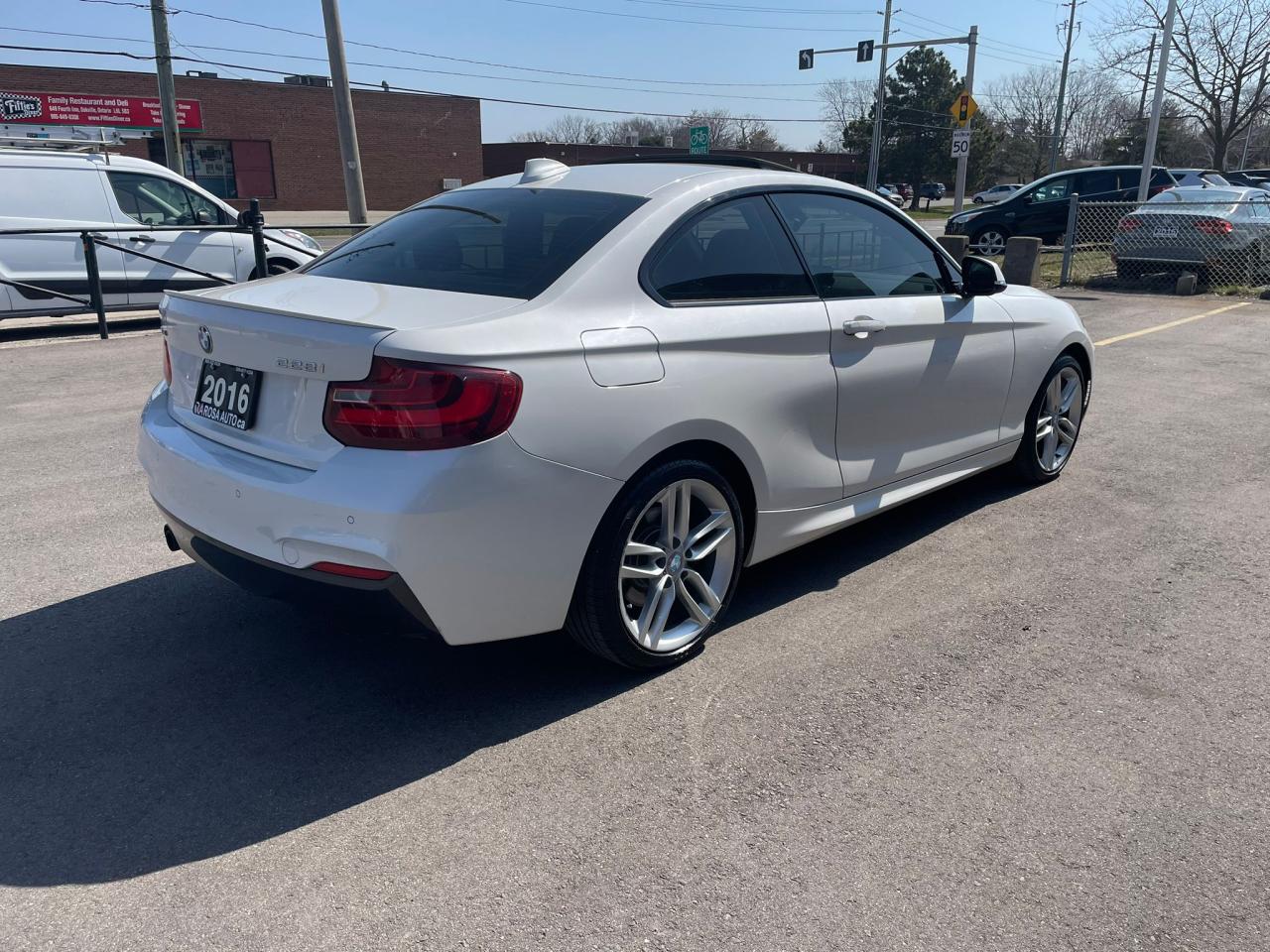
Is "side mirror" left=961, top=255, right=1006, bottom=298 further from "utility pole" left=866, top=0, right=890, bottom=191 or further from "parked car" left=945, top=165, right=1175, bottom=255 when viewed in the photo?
"utility pole" left=866, top=0, right=890, bottom=191

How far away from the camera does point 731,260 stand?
12.1 ft

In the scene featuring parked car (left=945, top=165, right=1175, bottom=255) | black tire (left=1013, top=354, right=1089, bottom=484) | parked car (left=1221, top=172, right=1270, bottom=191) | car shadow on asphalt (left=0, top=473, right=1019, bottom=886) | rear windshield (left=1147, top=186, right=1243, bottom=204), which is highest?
parked car (left=1221, top=172, right=1270, bottom=191)

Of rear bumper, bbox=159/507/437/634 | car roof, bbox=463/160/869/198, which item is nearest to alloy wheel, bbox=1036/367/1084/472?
car roof, bbox=463/160/869/198

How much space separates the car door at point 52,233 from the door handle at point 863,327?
9.72m

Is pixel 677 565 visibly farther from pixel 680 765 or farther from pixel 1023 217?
pixel 1023 217

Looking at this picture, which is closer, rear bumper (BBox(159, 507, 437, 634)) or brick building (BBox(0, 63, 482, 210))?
rear bumper (BBox(159, 507, 437, 634))

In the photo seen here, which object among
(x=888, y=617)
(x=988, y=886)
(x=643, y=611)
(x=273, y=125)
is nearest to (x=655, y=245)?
(x=643, y=611)

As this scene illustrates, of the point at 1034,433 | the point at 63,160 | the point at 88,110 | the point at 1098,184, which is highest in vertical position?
the point at 88,110

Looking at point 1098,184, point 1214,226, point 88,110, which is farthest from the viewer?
point 88,110

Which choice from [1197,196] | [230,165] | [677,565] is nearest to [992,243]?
[1197,196]

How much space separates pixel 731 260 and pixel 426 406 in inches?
57.1

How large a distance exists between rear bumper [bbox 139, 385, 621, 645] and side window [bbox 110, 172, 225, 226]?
400 inches

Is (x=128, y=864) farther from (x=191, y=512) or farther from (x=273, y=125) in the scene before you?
(x=273, y=125)

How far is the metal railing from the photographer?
10641 millimetres
